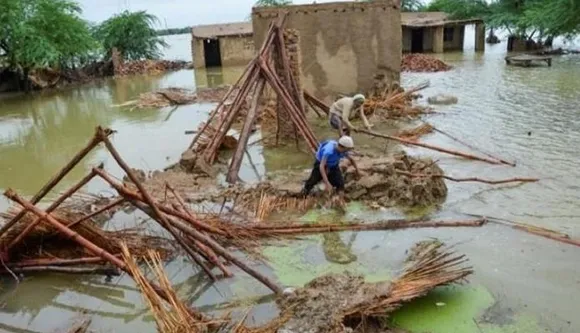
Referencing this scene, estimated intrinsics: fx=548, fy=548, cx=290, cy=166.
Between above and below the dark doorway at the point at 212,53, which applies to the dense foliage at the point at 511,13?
above

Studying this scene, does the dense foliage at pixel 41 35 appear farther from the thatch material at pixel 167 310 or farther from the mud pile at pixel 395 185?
the thatch material at pixel 167 310

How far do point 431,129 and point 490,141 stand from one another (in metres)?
1.48

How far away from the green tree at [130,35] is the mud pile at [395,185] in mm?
31440

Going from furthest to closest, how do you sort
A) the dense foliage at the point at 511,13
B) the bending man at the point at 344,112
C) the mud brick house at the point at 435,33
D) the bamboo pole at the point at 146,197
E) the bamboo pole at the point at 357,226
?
the mud brick house at the point at 435,33 → the dense foliage at the point at 511,13 → the bending man at the point at 344,112 → the bamboo pole at the point at 357,226 → the bamboo pole at the point at 146,197

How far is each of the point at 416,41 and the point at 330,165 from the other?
3169 cm

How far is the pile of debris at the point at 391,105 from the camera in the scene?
15000mm

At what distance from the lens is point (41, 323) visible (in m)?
5.75

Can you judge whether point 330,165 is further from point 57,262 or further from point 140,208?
point 57,262

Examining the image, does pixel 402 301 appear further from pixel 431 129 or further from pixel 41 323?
pixel 431 129

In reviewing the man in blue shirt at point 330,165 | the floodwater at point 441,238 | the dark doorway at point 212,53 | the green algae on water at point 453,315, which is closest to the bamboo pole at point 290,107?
the floodwater at point 441,238

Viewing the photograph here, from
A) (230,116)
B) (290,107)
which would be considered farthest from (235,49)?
(290,107)

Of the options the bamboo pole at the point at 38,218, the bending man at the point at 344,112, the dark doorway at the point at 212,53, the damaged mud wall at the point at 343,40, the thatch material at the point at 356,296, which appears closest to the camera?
the thatch material at the point at 356,296

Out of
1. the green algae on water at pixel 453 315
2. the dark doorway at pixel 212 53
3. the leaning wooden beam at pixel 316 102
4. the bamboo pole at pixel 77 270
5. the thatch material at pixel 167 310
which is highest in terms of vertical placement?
the dark doorway at pixel 212 53

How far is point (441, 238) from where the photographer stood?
716 centimetres
